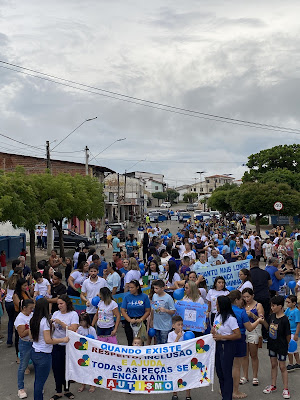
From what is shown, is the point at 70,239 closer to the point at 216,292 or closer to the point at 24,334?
the point at 216,292

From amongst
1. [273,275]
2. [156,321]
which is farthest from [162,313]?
[273,275]

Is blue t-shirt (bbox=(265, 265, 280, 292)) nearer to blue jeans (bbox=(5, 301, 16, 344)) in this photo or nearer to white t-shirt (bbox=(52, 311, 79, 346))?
white t-shirt (bbox=(52, 311, 79, 346))

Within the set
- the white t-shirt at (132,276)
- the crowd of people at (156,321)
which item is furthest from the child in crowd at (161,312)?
the white t-shirt at (132,276)

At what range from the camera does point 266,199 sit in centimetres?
3584

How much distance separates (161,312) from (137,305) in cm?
43

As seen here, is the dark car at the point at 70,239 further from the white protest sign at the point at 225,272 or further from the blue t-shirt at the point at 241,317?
the blue t-shirt at the point at 241,317

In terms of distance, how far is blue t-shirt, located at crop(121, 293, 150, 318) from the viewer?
25.6 feet

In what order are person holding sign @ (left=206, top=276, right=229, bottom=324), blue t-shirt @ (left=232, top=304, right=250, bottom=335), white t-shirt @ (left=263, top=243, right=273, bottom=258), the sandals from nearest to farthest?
blue t-shirt @ (left=232, top=304, right=250, bottom=335) < the sandals < person holding sign @ (left=206, top=276, right=229, bottom=324) < white t-shirt @ (left=263, top=243, right=273, bottom=258)

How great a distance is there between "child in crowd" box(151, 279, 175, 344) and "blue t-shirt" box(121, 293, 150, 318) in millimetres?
161

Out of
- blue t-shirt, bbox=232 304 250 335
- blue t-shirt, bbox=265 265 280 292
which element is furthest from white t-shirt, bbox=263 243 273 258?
blue t-shirt, bbox=232 304 250 335

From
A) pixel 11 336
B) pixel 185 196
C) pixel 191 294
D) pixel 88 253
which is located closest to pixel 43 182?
pixel 88 253

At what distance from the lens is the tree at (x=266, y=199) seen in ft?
118

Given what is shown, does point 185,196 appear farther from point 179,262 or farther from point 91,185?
point 179,262

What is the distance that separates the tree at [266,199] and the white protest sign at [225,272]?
2431 centimetres
